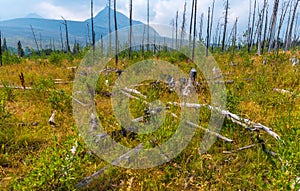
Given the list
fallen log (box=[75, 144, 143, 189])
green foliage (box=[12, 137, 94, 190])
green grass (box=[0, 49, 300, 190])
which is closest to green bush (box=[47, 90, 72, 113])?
green grass (box=[0, 49, 300, 190])

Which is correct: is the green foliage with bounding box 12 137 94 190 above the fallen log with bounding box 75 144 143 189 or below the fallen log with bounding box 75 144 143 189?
above

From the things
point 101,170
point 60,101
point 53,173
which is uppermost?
point 53,173

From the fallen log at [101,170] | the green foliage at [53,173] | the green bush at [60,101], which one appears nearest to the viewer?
the green foliage at [53,173]

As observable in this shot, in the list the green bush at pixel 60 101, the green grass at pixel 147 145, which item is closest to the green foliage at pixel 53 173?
the green grass at pixel 147 145

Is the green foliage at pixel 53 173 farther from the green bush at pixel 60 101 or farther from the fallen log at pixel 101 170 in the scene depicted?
the green bush at pixel 60 101

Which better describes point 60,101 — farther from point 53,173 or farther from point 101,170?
point 53,173

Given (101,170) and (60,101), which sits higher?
(60,101)

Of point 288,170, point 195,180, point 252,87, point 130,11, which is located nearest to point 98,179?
→ point 195,180

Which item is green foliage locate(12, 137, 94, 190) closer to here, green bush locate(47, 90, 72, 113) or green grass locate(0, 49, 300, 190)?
green grass locate(0, 49, 300, 190)

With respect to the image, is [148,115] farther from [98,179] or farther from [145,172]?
[98,179]

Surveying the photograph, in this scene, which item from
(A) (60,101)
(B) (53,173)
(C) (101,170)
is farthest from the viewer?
(A) (60,101)

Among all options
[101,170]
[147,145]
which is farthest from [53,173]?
[147,145]

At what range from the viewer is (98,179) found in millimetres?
2717

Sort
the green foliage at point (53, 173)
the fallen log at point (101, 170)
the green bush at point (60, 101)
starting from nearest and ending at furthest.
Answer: the green foliage at point (53, 173), the fallen log at point (101, 170), the green bush at point (60, 101)
